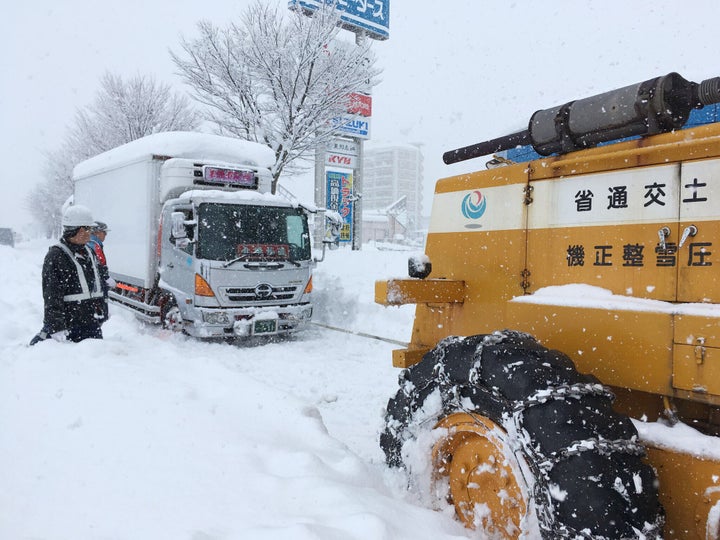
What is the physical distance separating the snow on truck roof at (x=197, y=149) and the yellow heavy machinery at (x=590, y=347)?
302 inches

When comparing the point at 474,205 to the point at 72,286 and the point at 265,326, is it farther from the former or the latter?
the point at 265,326

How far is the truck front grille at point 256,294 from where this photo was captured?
8648 millimetres

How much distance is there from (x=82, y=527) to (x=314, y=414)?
1.89m

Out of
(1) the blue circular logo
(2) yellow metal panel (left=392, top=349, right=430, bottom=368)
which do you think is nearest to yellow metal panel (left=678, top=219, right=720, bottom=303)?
(1) the blue circular logo

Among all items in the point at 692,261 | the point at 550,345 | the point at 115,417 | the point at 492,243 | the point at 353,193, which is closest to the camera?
the point at 692,261

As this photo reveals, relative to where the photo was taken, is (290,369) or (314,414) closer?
(314,414)

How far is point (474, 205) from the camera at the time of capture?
3.27 metres

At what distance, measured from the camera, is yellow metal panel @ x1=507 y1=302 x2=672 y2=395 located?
2164mm

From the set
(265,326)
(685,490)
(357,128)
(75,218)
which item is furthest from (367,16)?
(685,490)

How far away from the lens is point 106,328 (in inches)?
395

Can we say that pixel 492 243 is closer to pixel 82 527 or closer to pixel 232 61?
pixel 82 527

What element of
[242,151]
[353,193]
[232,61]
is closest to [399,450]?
[242,151]

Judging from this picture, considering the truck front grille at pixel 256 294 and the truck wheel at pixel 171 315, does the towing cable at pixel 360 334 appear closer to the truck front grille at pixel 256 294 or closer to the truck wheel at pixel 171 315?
the truck front grille at pixel 256 294

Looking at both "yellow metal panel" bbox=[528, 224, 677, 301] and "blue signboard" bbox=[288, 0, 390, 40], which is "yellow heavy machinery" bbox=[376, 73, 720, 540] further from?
"blue signboard" bbox=[288, 0, 390, 40]
